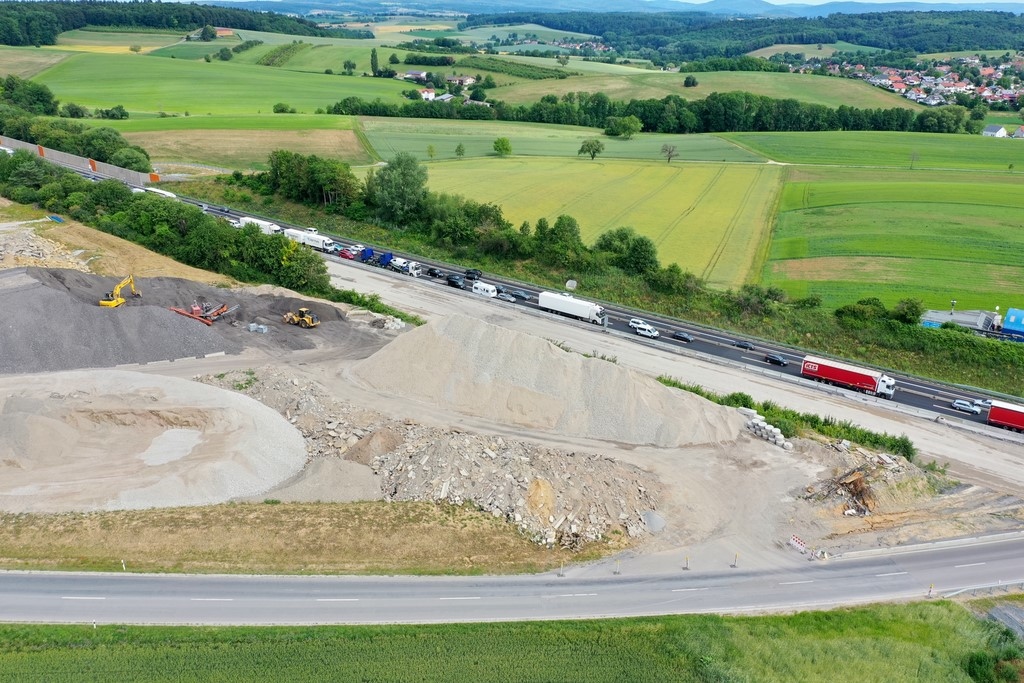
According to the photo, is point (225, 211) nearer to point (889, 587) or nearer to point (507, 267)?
point (507, 267)

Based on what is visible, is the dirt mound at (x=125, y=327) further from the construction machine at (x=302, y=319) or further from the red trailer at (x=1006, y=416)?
the red trailer at (x=1006, y=416)

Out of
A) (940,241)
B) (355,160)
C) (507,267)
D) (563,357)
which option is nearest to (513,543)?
(563,357)

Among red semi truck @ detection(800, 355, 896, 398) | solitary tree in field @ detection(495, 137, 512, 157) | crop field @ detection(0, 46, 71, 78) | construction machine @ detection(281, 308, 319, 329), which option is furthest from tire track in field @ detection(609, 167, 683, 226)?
crop field @ detection(0, 46, 71, 78)

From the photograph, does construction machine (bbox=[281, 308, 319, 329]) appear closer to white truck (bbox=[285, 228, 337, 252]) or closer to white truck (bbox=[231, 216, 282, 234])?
white truck (bbox=[285, 228, 337, 252])

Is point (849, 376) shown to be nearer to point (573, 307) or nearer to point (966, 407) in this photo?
point (966, 407)

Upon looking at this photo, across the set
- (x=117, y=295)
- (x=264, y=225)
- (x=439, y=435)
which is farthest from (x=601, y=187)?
(x=439, y=435)
